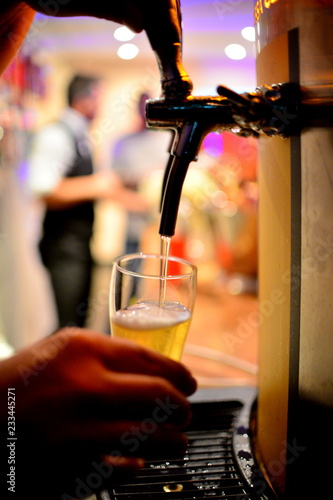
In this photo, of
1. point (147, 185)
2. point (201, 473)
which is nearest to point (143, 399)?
point (201, 473)

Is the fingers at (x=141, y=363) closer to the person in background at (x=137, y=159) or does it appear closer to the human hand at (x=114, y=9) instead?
the human hand at (x=114, y=9)

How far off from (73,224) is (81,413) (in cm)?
229

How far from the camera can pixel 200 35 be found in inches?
172

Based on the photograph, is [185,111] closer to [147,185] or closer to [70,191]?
[70,191]

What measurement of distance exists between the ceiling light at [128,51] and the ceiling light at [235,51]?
96cm

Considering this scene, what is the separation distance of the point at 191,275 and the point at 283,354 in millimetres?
169

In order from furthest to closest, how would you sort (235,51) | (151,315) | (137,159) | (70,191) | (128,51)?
(128,51)
(235,51)
(137,159)
(70,191)
(151,315)

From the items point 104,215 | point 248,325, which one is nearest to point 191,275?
point 248,325

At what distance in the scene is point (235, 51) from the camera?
478cm

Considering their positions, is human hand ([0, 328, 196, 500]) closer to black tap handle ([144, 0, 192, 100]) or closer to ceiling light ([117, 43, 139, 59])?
black tap handle ([144, 0, 192, 100])

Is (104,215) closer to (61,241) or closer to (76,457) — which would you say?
(61,241)

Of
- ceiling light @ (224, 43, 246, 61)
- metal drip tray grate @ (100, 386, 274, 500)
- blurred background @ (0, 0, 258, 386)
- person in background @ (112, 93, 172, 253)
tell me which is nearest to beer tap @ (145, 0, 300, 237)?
metal drip tray grate @ (100, 386, 274, 500)

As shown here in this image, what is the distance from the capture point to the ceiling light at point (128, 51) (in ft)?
15.7

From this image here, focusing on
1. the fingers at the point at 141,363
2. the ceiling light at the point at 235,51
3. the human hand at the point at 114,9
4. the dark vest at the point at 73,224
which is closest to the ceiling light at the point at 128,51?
the ceiling light at the point at 235,51
